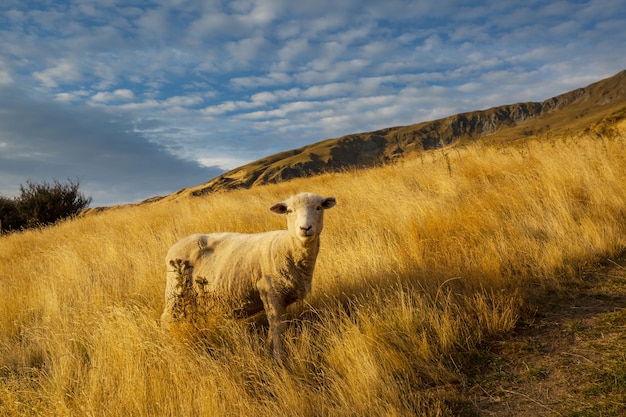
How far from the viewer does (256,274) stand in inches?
160

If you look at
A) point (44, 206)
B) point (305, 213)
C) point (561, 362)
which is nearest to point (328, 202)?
point (305, 213)

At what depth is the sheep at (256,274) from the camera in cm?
391

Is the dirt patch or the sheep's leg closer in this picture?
the dirt patch

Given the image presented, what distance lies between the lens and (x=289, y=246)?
161 inches

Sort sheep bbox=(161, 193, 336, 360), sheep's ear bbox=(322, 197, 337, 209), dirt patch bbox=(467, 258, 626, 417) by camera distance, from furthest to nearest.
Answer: sheep's ear bbox=(322, 197, 337, 209), sheep bbox=(161, 193, 336, 360), dirt patch bbox=(467, 258, 626, 417)

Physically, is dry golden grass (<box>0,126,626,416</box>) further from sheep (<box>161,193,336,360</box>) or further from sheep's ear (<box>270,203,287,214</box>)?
sheep's ear (<box>270,203,287,214</box>)

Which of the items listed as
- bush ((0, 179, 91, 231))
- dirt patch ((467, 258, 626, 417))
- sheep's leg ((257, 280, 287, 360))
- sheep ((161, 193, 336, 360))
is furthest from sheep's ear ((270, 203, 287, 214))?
bush ((0, 179, 91, 231))

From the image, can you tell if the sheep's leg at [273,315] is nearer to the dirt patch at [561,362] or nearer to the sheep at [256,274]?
the sheep at [256,274]

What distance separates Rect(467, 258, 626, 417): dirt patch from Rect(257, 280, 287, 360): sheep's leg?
1.79 m

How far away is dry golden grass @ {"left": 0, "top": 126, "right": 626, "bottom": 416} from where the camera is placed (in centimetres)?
309

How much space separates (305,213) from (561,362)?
2.64 meters

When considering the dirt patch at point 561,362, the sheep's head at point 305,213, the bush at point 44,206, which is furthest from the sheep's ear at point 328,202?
the bush at point 44,206

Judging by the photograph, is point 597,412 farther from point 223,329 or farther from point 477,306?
point 223,329

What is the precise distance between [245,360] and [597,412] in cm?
277
